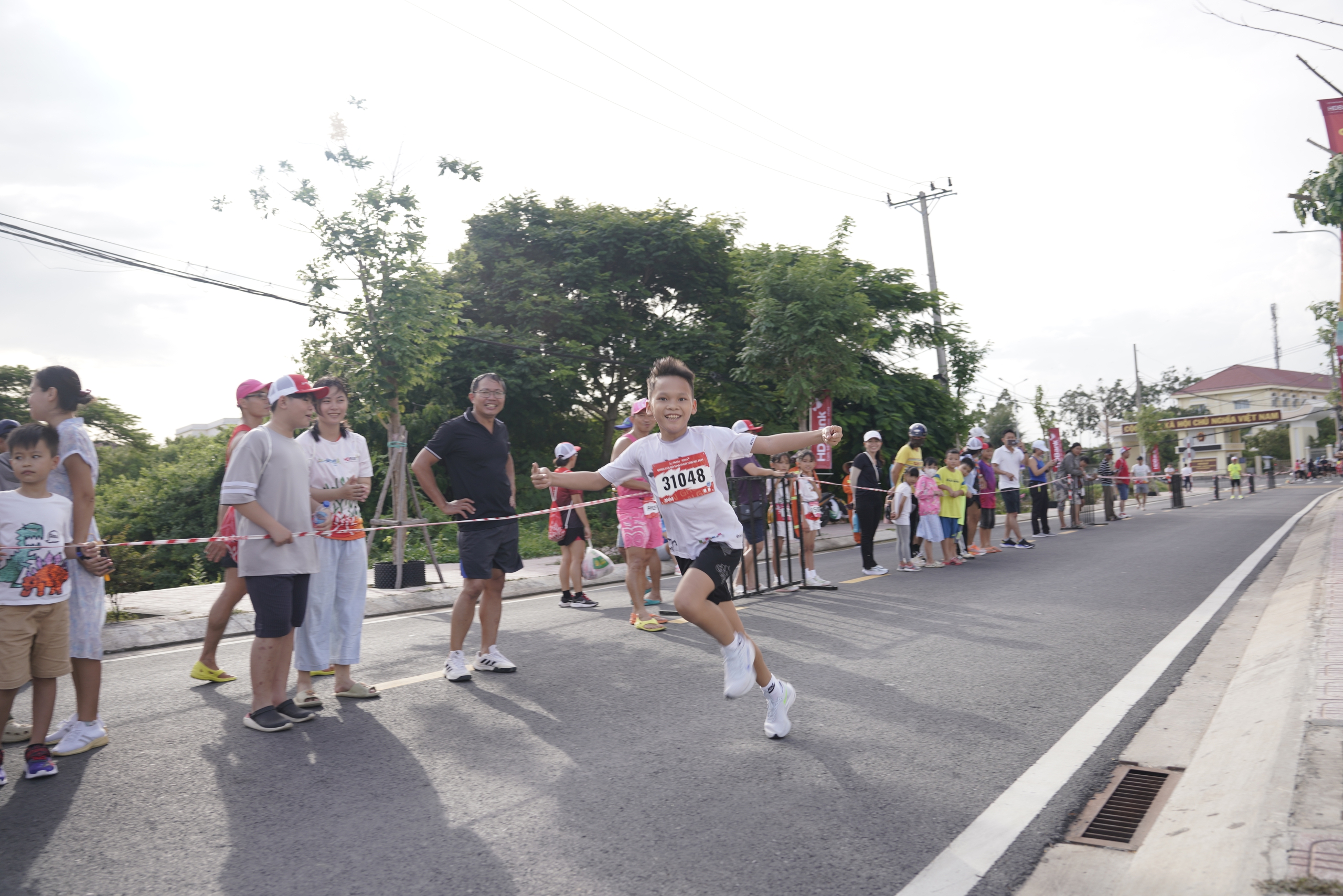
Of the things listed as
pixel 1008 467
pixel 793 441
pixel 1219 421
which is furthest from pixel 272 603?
pixel 1219 421

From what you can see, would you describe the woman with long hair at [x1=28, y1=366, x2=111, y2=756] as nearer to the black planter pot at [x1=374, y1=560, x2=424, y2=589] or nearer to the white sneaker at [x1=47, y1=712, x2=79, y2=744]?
the white sneaker at [x1=47, y1=712, x2=79, y2=744]

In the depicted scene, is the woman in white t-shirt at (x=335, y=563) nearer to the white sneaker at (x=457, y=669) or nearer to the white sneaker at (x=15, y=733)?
the white sneaker at (x=457, y=669)

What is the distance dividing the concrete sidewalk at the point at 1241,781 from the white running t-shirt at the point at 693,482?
2.15 m

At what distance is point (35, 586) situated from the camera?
412 centimetres

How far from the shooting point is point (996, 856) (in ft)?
9.87

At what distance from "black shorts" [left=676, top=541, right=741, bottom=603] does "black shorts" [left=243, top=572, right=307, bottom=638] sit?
2159mm

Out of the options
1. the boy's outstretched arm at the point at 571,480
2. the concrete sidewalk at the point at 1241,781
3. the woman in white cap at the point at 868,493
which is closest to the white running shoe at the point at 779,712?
the boy's outstretched arm at the point at 571,480

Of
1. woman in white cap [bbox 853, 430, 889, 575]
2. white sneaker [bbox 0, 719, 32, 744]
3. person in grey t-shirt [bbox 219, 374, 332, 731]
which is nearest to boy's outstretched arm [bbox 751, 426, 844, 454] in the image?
person in grey t-shirt [bbox 219, 374, 332, 731]

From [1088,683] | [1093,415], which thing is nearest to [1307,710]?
[1088,683]

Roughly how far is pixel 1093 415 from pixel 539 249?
85183 mm

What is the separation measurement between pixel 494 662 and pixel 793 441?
118 inches

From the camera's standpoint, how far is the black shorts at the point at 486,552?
5977 mm

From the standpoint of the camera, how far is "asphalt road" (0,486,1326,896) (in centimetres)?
304

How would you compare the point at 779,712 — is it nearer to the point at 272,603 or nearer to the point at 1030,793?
the point at 1030,793
